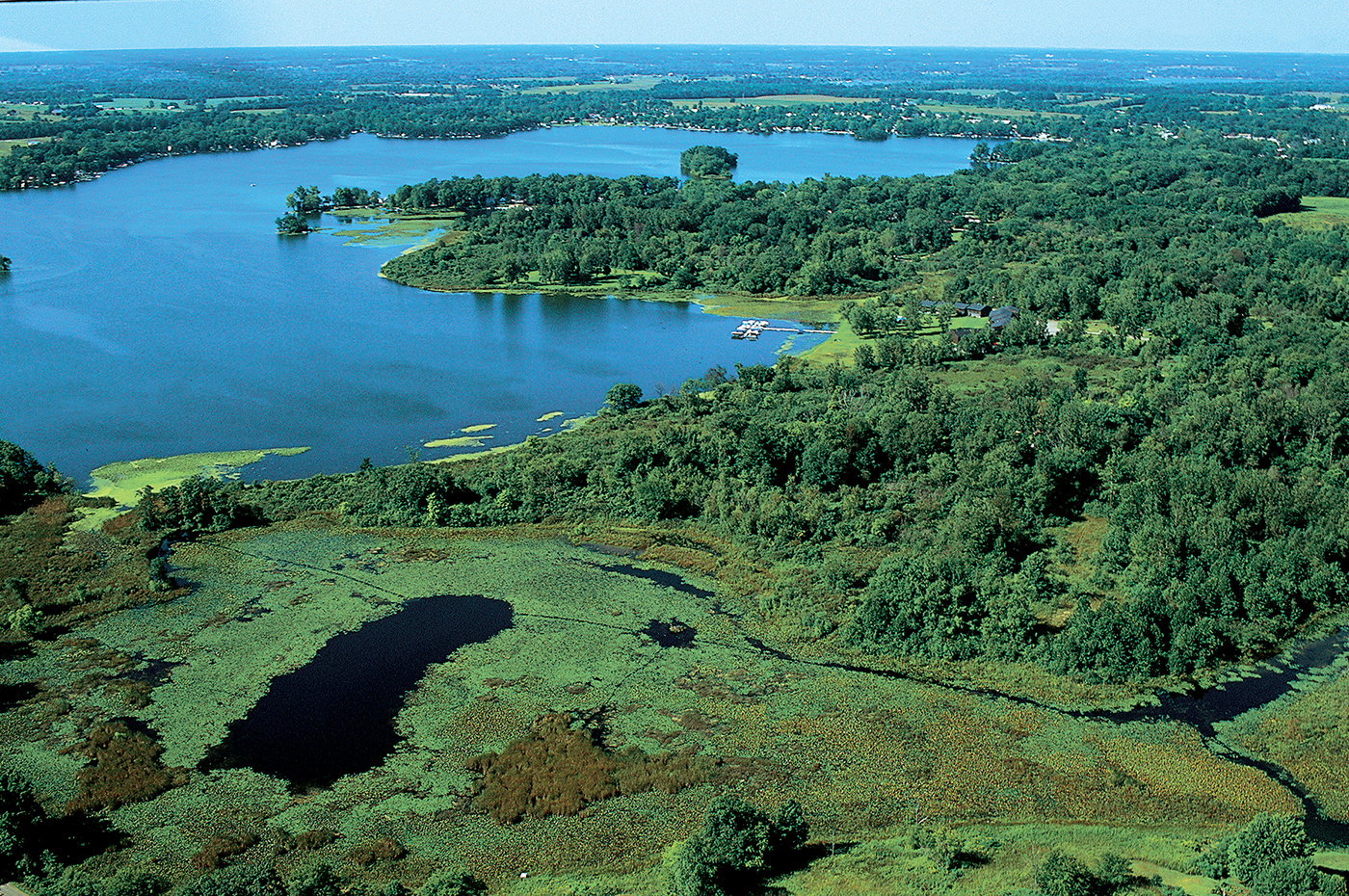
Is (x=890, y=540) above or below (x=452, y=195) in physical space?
below

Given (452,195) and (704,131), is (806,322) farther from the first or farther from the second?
(704,131)

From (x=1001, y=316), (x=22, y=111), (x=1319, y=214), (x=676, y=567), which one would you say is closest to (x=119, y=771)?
(x=676, y=567)

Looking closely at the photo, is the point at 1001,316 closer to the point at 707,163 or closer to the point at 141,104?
the point at 707,163

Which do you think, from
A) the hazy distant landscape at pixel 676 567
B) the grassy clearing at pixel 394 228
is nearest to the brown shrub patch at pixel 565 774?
the hazy distant landscape at pixel 676 567

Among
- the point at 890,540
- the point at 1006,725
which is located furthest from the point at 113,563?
the point at 1006,725

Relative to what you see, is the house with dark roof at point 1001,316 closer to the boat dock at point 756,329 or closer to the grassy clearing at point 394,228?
the boat dock at point 756,329

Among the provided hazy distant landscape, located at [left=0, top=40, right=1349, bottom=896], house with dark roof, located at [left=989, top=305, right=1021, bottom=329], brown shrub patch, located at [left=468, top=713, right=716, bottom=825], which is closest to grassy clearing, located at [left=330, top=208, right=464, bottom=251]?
hazy distant landscape, located at [left=0, top=40, right=1349, bottom=896]
